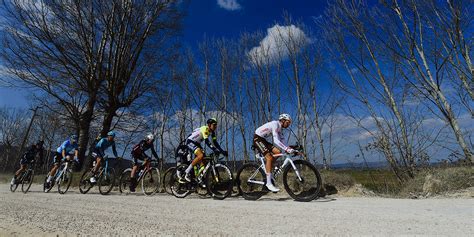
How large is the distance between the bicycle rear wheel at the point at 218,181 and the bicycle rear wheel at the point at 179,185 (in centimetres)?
101

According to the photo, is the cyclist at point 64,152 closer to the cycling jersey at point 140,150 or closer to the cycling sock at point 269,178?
the cycling jersey at point 140,150

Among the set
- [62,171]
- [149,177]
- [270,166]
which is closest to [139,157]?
[149,177]

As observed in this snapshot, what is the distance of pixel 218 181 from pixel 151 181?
3349 millimetres

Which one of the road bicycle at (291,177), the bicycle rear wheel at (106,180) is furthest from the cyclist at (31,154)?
the road bicycle at (291,177)

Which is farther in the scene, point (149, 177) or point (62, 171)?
point (62, 171)

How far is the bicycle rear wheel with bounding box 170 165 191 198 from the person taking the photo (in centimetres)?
868

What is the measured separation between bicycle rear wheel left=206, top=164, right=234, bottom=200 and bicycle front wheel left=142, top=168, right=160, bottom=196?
2.69m

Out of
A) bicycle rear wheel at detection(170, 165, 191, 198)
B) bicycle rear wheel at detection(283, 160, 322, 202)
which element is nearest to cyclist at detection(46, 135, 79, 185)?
bicycle rear wheel at detection(170, 165, 191, 198)

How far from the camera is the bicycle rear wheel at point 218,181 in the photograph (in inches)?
310

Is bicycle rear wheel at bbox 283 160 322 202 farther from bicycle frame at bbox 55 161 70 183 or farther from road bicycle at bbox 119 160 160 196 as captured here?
bicycle frame at bbox 55 161 70 183

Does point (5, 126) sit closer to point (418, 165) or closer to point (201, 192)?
point (201, 192)

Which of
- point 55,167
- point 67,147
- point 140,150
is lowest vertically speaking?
point 55,167

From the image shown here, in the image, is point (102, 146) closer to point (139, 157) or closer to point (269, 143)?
point (139, 157)

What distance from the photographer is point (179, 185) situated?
885 cm
